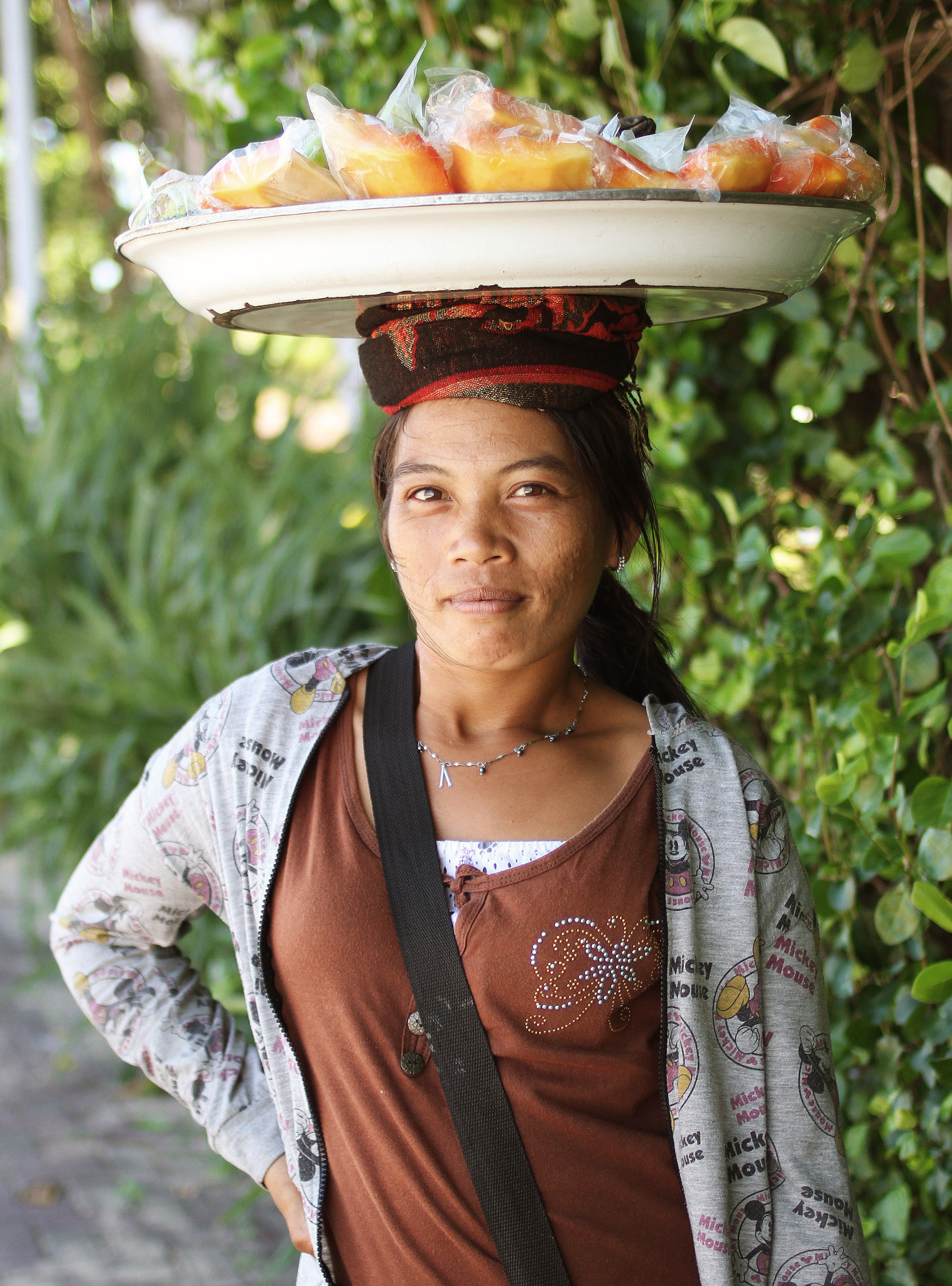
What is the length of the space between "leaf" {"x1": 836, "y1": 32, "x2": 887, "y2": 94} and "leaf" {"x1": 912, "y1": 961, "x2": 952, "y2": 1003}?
4.53 ft

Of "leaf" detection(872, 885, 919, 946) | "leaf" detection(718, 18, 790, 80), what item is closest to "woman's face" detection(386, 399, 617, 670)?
"leaf" detection(872, 885, 919, 946)

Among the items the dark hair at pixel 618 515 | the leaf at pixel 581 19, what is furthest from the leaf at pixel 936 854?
the leaf at pixel 581 19

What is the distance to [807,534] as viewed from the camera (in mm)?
2174

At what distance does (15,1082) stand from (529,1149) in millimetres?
3215

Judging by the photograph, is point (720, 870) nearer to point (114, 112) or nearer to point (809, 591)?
point (809, 591)

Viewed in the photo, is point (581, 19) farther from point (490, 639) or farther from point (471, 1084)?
point (471, 1084)

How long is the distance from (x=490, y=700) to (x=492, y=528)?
10.9 inches

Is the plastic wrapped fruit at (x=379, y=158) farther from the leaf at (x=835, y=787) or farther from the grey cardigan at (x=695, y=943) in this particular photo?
the leaf at (x=835, y=787)

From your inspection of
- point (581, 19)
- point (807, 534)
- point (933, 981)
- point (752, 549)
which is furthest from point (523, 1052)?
point (581, 19)

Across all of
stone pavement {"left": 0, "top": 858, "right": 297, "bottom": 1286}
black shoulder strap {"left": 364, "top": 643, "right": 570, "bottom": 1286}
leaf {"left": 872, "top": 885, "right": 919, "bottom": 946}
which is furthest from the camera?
stone pavement {"left": 0, "top": 858, "right": 297, "bottom": 1286}

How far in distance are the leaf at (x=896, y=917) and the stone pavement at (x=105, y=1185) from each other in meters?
1.86

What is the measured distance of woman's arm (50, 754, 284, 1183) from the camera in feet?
4.97

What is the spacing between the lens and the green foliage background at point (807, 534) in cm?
179

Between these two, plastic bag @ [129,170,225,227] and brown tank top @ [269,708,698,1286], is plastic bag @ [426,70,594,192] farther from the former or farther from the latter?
brown tank top @ [269,708,698,1286]
